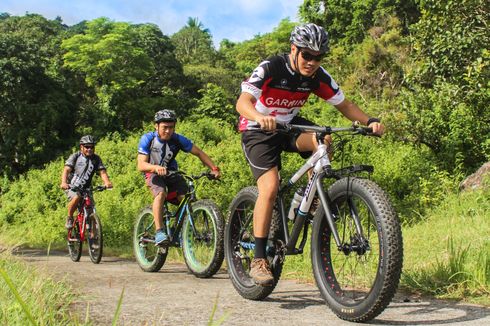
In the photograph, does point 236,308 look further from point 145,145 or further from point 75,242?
point 75,242

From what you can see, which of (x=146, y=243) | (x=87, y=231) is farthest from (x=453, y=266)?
(x=87, y=231)

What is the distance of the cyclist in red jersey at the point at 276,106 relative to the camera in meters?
3.90

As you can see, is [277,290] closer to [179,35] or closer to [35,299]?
[35,299]

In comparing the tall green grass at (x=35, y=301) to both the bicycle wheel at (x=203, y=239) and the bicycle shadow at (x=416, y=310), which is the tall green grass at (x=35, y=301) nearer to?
the bicycle shadow at (x=416, y=310)

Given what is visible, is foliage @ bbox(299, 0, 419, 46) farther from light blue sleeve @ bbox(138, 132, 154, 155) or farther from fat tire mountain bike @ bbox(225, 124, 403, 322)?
fat tire mountain bike @ bbox(225, 124, 403, 322)

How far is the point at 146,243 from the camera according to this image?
732 cm

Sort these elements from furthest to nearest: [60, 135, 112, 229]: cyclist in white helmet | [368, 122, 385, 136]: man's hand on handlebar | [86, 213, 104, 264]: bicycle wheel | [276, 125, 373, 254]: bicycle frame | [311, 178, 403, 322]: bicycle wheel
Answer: [60, 135, 112, 229]: cyclist in white helmet < [86, 213, 104, 264]: bicycle wheel < [368, 122, 385, 136]: man's hand on handlebar < [276, 125, 373, 254]: bicycle frame < [311, 178, 403, 322]: bicycle wheel

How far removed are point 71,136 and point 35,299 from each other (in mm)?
29854

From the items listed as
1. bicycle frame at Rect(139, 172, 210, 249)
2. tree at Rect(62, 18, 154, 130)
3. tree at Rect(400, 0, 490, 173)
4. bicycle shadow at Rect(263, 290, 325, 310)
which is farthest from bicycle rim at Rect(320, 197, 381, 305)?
tree at Rect(62, 18, 154, 130)

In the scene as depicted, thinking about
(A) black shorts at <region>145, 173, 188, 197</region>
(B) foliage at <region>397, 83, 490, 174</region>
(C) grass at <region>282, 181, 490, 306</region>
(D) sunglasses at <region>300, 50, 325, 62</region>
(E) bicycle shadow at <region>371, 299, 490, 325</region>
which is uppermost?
(B) foliage at <region>397, 83, 490, 174</region>

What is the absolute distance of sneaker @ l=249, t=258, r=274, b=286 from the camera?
12.7ft

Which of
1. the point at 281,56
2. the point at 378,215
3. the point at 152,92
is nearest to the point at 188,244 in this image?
the point at 281,56

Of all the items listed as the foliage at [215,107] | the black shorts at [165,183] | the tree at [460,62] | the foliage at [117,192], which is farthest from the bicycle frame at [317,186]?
the foliage at [215,107]

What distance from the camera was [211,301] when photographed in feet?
12.8
